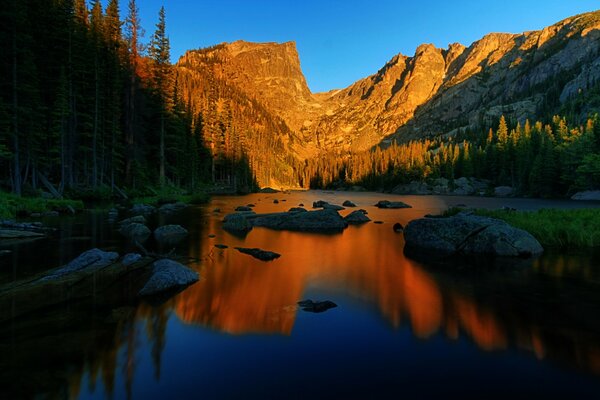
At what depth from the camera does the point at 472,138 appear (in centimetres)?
17450

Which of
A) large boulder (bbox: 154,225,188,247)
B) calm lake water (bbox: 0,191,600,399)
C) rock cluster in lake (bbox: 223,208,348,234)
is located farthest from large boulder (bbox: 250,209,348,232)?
calm lake water (bbox: 0,191,600,399)

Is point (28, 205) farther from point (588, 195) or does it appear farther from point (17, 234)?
point (588, 195)

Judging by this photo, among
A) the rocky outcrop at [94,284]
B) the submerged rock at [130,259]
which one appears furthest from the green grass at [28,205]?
the rocky outcrop at [94,284]

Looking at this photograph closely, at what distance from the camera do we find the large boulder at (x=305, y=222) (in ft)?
86.4

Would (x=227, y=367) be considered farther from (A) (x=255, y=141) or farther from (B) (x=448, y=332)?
(A) (x=255, y=141)

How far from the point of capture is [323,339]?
26.1 feet

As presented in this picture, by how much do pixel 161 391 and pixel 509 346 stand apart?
7535 mm

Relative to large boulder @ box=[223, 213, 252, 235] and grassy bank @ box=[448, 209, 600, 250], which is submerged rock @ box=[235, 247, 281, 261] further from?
grassy bank @ box=[448, 209, 600, 250]

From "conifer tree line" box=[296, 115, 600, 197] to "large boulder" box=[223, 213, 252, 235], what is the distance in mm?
74688

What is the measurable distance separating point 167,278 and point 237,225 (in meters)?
14.4

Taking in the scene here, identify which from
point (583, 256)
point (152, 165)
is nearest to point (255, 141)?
point (152, 165)

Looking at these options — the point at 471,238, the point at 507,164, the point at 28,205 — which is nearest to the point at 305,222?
the point at 471,238

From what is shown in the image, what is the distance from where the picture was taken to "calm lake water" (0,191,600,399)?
5.91 meters

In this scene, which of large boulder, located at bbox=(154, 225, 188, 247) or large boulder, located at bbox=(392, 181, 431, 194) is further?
large boulder, located at bbox=(392, 181, 431, 194)
